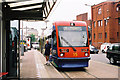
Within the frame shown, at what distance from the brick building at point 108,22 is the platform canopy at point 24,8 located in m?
41.6

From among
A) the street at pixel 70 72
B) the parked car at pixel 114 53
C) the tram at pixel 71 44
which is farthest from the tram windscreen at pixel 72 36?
the parked car at pixel 114 53

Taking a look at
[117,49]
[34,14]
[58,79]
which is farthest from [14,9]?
[117,49]

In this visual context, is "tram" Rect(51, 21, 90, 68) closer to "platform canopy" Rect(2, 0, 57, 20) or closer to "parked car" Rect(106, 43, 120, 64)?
"platform canopy" Rect(2, 0, 57, 20)

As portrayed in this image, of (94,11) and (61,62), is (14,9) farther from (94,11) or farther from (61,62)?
(94,11)

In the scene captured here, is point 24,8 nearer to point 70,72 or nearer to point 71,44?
point 71,44

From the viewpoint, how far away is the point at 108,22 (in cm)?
4897

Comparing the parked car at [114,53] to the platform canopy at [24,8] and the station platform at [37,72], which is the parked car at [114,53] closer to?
the station platform at [37,72]

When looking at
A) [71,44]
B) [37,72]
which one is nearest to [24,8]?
[37,72]

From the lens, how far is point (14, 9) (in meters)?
7.89

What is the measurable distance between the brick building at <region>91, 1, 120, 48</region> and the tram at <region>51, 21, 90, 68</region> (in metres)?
37.2

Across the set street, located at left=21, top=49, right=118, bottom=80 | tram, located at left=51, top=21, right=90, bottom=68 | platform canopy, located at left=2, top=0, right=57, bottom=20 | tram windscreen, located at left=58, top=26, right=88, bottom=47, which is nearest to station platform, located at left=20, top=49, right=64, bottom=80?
street, located at left=21, top=49, right=118, bottom=80

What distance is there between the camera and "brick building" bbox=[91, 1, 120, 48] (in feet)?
160

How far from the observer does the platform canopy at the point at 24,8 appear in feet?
21.1

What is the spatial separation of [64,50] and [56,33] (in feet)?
3.77
